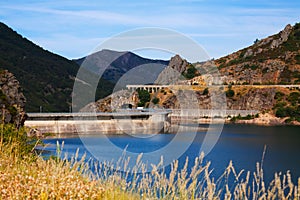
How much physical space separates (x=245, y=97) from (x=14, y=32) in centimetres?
6186

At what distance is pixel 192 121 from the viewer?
362 ft

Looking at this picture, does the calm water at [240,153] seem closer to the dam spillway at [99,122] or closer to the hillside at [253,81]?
the dam spillway at [99,122]

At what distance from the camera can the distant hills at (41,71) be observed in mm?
109688

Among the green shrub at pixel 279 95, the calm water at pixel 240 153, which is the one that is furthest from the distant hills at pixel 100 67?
the calm water at pixel 240 153

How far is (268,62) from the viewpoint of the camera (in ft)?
458

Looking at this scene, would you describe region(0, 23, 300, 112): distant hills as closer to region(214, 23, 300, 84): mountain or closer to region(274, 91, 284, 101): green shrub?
region(214, 23, 300, 84): mountain

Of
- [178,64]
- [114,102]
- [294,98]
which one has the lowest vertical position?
[114,102]

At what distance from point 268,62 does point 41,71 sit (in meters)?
53.6

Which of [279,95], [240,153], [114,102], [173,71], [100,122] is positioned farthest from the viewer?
[173,71]

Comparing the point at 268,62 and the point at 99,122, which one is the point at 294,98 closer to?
the point at 268,62

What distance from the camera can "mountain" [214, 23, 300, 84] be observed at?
134250 mm

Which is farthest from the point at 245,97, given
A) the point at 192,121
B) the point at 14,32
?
the point at 14,32

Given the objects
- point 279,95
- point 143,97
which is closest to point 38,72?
point 143,97

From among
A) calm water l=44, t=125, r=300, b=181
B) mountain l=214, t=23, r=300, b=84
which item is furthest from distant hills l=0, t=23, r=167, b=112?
calm water l=44, t=125, r=300, b=181
